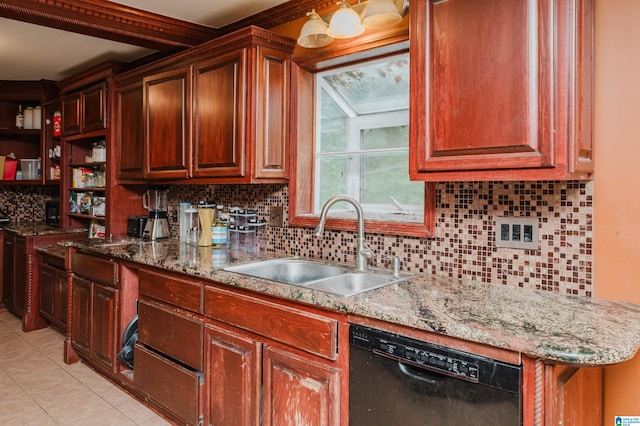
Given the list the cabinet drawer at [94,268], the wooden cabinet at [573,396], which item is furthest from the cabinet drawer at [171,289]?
the wooden cabinet at [573,396]

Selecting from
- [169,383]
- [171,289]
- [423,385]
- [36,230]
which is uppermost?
[36,230]

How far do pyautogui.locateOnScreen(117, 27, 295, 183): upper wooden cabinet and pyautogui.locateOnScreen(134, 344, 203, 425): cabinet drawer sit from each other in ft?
3.32

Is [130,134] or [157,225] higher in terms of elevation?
[130,134]

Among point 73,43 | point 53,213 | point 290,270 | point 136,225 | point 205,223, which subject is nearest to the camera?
point 290,270

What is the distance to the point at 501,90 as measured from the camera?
146 cm

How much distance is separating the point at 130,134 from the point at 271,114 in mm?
1448

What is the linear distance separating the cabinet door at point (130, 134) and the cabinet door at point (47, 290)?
1.08 metres

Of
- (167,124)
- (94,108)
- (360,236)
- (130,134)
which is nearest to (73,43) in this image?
(94,108)

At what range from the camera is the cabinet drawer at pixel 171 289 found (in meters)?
2.12

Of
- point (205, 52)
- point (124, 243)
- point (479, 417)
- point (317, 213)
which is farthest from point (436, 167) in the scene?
point (124, 243)

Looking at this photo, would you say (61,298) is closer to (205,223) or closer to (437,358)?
(205,223)

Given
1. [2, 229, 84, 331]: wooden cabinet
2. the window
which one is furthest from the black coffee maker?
the window

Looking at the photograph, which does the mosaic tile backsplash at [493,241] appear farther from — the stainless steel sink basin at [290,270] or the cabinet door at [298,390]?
the cabinet door at [298,390]

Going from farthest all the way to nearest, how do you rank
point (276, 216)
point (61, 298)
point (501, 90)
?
1. point (61, 298)
2. point (276, 216)
3. point (501, 90)
